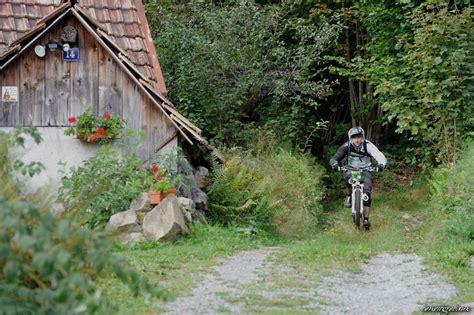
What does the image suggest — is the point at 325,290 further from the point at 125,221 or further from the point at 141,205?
the point at 141,205

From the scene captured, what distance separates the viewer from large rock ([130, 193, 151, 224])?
472 inches

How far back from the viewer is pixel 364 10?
811 inches

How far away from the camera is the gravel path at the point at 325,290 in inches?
293

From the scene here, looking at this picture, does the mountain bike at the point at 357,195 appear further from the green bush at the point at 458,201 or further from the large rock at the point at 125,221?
the large rock at the point at 125,221

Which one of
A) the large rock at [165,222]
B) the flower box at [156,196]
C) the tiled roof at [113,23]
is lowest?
the large rock at [165,222]

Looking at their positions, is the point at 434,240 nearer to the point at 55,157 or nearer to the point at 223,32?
the point at 55,157

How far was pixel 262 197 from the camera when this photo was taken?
561 inches

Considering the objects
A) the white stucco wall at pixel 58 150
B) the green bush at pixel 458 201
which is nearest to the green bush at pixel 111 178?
the white stucco wall at pixel 58 150

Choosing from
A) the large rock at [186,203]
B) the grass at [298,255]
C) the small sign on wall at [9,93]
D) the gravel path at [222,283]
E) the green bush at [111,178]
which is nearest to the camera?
the gravel path at [222,283]

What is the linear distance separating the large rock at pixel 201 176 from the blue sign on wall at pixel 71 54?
303 centimetres

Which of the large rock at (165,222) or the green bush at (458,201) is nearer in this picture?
the green bush at (458,201)

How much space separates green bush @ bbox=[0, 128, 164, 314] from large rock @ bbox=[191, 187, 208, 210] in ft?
29.6

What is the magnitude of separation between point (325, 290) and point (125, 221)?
13.6 ft

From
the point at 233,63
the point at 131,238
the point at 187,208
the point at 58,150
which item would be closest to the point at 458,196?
the point at 187,208
